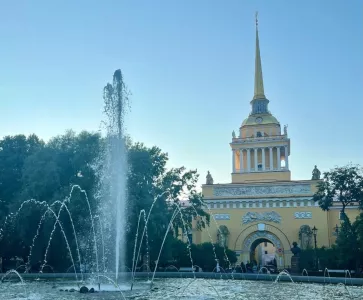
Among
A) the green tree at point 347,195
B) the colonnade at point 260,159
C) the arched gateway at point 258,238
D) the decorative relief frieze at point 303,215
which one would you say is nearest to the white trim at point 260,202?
the decorative relief frieze at point 303,215

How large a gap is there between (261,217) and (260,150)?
7.88 meters

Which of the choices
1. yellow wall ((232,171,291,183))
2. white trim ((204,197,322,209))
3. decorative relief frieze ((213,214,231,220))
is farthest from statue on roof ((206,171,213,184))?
decorative relief frieze ((213,214,231,220))

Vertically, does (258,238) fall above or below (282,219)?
below

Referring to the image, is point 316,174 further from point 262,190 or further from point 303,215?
point 262,190

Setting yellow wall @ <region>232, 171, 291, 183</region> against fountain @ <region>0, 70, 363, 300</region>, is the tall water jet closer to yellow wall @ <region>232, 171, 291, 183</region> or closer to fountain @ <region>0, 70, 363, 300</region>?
fountain @ <region>0, 70, 363, 300</region>

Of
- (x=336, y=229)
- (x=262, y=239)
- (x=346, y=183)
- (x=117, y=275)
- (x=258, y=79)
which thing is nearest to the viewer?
(x=117, y=275)

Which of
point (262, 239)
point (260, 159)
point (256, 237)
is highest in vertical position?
point (260, 159)

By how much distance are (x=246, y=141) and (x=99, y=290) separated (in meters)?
31.9

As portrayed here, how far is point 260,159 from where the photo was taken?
44.3 metres

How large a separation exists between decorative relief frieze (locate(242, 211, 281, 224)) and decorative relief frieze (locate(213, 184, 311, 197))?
1820 mm

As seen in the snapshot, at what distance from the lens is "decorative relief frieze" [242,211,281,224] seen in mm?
38844

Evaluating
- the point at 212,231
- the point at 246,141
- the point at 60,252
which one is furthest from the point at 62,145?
the point at 246,141

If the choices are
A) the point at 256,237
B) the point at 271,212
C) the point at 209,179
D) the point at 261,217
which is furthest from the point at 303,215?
the point at 209,179

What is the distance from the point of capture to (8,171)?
30984 millimetres
